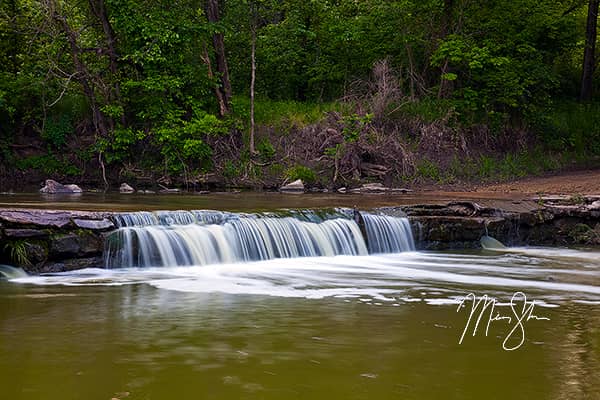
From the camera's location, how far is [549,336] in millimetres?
7434

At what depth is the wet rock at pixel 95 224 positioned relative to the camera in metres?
12.0

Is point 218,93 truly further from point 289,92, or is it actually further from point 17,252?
point 17,252

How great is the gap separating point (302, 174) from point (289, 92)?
770cm

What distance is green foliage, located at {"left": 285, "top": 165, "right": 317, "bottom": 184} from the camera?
2367cm

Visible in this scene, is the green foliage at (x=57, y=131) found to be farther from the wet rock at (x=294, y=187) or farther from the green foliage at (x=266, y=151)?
the wet rock at (x=294, y=187)

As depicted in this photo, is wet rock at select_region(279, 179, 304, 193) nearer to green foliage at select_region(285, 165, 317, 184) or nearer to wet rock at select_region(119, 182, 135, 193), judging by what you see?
green foliage at select_region(285, 165, 317, 184)

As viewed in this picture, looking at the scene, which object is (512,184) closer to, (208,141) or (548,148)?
(548,148)

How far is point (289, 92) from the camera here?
30531 mm

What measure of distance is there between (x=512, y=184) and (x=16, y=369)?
19510mm

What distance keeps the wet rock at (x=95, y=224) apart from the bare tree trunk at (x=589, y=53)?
2224 centimetres

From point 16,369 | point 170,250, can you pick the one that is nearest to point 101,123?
point 170,250

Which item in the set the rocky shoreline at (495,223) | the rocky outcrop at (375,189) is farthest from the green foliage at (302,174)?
Result: the rocky shoreline at (495,223)

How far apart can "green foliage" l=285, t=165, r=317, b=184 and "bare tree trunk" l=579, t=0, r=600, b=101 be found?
12.6 metres

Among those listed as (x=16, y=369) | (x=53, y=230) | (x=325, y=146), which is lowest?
(x=16, y=369)
